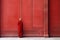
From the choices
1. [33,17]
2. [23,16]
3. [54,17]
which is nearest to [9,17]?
[23,16]

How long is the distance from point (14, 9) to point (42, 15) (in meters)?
0.48

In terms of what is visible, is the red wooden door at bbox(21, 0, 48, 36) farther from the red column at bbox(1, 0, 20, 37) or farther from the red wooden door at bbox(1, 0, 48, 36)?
the red column at bbox(1, 0, 20, 37)

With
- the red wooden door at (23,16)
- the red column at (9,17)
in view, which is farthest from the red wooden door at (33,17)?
the red column at (9,17)

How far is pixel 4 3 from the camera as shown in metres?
2.05

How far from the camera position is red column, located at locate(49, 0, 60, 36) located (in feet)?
6.74

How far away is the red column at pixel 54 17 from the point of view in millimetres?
2055

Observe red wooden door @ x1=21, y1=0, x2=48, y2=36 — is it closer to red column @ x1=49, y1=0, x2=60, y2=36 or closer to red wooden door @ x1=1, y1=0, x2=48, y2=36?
red wooden door @ x1=1, y1=0, x2=48, y2=36

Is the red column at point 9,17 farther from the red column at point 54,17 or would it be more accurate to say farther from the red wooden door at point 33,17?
the red column at point 54,17

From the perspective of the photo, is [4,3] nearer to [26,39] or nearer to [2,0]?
[2,0]

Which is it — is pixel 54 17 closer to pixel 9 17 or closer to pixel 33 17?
pixel 33 17

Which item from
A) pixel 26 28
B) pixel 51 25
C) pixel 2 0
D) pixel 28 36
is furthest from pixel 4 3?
pixel 51 25

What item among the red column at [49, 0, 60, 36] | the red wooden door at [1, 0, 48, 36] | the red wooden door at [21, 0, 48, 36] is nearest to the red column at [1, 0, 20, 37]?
the red wooden door at [1, 0, 48, 36]

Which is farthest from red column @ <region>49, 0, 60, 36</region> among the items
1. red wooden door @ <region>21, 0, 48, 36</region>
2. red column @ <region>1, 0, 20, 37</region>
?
red column @ <region>1, 0, 20, 37</region>

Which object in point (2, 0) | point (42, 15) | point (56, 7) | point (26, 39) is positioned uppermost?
point (2, 0)
